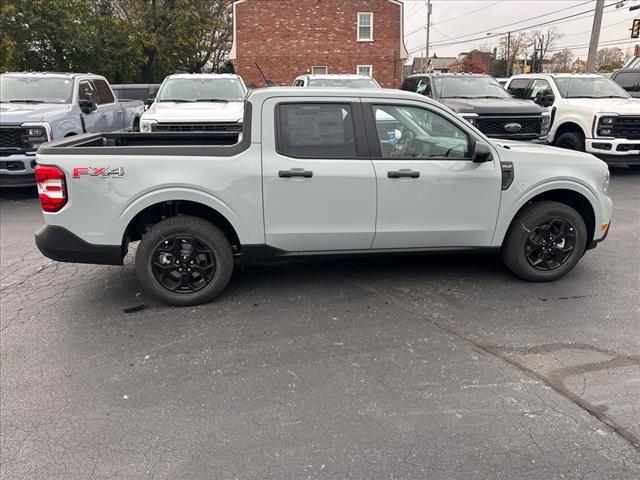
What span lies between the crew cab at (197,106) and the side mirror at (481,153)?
456 centimetres

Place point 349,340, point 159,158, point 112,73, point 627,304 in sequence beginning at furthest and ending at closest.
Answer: point 112,73
point 627,304
point 159,158
point 349,340

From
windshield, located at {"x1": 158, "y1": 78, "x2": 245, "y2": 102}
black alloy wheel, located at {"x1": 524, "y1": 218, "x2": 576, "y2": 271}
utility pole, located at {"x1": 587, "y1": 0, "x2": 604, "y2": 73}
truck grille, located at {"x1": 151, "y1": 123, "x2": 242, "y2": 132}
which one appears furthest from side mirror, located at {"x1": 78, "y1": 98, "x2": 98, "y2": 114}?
utility pole, located at {"x1": 587, "y1": 0, "x2": 604, "y2": 73}

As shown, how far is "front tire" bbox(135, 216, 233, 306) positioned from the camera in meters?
4.43

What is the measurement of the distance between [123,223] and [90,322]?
86cm

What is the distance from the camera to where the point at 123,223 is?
4.34 metres

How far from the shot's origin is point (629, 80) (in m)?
14.5

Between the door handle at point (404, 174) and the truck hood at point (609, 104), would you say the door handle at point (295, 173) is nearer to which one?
the door handle at point (404, 174)

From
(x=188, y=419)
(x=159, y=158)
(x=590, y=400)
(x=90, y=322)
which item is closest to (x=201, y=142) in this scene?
(x=159, y=158)

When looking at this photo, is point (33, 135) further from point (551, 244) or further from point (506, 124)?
point (506, 124)

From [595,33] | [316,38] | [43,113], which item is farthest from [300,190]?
[316,38]

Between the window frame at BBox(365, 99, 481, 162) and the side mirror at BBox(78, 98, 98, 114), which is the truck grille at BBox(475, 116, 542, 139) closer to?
the window frame at BBox(365, 99, 481, 162)

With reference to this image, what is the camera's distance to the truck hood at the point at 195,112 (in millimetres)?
8703

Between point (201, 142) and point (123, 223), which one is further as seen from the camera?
point (201, 142)

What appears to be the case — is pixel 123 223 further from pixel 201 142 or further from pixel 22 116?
pixel 22 116
